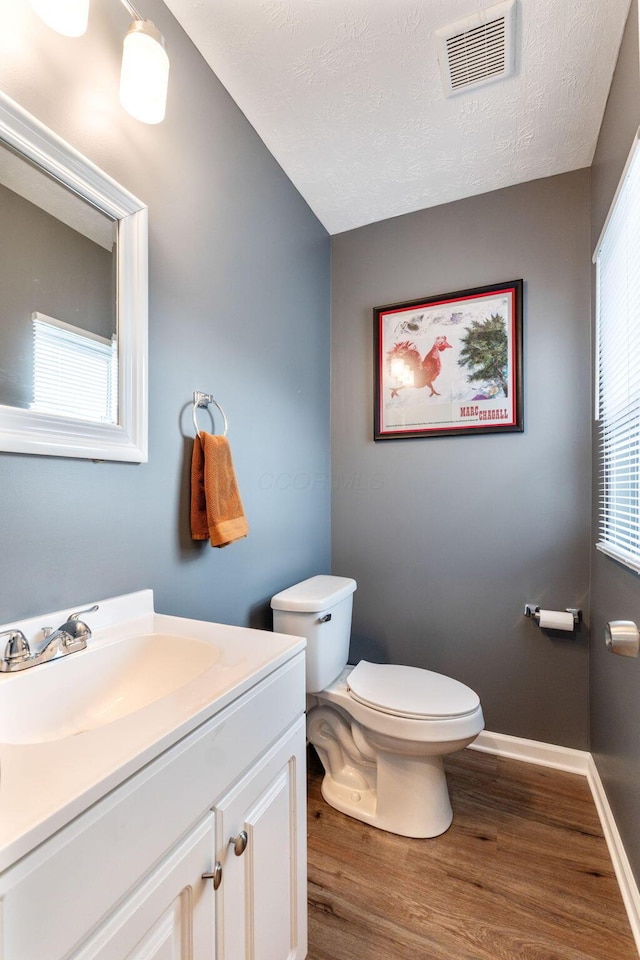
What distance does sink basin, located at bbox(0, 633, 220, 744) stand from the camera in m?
0.75

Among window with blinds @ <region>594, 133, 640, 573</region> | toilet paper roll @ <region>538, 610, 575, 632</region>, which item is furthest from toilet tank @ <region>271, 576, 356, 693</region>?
window with blinds @ <region>594, 133, 640, 573</region>

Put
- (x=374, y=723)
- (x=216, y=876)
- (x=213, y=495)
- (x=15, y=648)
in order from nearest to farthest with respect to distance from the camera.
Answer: (x=216, y=876) < (x=15, y=648) < (x=213, y=495) < (x=374, y=723)

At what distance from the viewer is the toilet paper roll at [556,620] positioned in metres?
1.76

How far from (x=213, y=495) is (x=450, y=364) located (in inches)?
52.9

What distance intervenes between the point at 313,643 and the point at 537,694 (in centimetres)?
105

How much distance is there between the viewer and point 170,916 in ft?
1.99

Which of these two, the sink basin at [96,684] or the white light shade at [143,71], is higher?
the white light shade at [143,71]

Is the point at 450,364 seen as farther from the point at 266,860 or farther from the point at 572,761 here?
the point at 266,860

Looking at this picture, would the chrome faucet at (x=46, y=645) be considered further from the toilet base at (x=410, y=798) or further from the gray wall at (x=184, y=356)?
the toilet base at (x=410, y=798)

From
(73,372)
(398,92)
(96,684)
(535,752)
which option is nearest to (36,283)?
(73,372)

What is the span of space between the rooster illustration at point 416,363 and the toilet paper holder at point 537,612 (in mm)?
1029

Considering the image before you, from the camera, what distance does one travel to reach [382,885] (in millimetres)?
1279

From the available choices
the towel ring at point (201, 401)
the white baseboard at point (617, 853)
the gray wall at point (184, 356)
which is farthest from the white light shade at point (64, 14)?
the white baseboard at point (617, 853)

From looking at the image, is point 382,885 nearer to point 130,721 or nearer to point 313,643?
point 313,643
